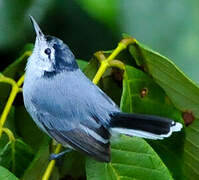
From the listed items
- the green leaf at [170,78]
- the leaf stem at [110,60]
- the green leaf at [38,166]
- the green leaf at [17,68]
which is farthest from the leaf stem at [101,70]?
the green leaf at [17,68]

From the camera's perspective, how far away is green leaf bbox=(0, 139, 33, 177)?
5.63 feet

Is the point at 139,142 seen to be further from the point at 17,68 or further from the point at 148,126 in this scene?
the point at 17,68

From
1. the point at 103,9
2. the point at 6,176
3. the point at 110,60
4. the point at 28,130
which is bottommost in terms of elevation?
the point at 28,130

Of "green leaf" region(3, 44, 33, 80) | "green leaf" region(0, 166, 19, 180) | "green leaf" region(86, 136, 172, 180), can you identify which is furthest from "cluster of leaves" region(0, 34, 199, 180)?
"green leaf" region(3, 44, 33, 80)

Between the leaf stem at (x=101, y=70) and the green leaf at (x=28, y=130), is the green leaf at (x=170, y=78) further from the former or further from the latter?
the green leaf at (x=28, y=130)

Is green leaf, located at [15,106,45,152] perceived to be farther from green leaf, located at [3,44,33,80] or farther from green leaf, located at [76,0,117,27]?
green leaf, located at [76,0,117,27]

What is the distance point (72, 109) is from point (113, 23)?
0.28 metres

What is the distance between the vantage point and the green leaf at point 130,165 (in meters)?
1.53

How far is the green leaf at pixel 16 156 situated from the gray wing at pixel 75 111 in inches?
3.3

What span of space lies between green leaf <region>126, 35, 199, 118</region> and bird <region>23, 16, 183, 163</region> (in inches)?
5.1

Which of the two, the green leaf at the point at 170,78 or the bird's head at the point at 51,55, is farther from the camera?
the bird's head at the point at 51,55

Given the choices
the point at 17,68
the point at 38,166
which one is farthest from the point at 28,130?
the point at 38,166

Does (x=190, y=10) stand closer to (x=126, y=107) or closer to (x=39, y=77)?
(x=126, y=107)

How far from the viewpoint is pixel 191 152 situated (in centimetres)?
173
